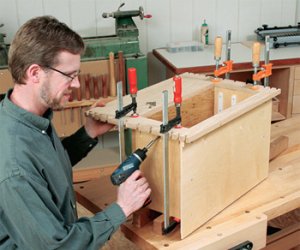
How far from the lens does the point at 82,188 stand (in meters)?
1.69

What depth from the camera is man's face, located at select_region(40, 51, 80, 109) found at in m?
1.27

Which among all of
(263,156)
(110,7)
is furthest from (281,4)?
(263,156)

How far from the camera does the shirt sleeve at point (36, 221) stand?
1.13m

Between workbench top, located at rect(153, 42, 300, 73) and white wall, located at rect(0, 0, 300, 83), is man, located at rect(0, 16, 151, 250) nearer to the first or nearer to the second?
workbench top, located at rect(153, 42, 300, 73)

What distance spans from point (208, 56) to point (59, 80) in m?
1.72

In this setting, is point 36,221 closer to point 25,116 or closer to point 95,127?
point 25,116

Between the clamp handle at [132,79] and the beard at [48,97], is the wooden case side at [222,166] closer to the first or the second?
the clamp handle at [132,79]

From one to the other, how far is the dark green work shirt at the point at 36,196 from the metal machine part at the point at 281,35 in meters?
1.97

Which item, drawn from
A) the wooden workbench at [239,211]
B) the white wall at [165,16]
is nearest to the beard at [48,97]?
the wooden workbench at [239,211]

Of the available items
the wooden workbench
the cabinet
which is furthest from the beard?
the cabinet

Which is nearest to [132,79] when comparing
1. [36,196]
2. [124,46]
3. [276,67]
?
[36,196]

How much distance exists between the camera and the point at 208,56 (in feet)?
9.42

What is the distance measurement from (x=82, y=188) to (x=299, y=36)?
76.7 inches

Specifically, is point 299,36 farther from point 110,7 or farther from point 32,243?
point 32,243
